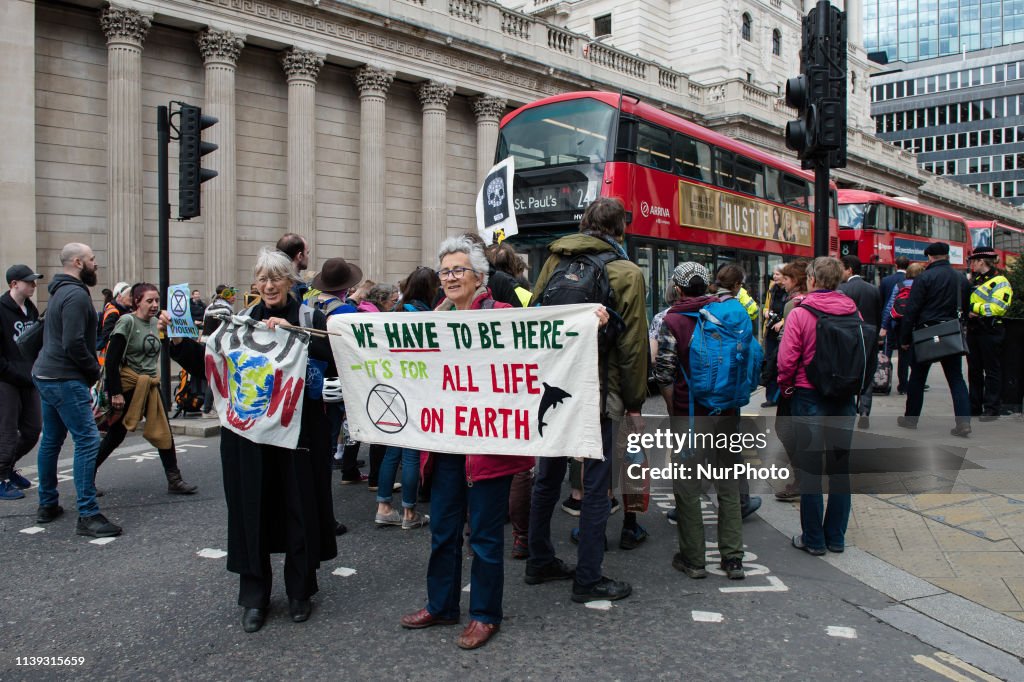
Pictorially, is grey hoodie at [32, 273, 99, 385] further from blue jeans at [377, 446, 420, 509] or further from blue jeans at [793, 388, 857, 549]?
blue jeans at [793, 388, 857, 549]

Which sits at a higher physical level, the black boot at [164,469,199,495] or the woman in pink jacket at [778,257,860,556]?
the woman in pink jacket at [778,257,860,556]

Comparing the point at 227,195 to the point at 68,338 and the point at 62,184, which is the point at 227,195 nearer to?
the point at 62,184

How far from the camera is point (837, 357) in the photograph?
4.75 m

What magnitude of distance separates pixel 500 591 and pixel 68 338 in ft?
12.2

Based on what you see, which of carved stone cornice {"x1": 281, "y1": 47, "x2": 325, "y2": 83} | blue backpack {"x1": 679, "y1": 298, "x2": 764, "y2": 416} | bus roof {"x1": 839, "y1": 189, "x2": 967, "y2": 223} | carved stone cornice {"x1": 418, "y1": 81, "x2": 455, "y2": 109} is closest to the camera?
blue backpack {"x1": 679, "y1": 298, "x2": 764, "y2": 416}

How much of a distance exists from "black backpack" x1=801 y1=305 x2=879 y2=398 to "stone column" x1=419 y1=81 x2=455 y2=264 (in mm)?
19054

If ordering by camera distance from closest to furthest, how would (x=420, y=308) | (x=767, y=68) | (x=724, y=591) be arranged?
(x=724, y=591)
(x=420, y=308)
(x=767, y=68)

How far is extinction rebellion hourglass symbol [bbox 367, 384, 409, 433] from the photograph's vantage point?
4.04m

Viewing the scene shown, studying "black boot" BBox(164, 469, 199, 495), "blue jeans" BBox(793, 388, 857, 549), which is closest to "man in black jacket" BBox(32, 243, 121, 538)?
"black boot" BBox(164, 469, 199, 495)

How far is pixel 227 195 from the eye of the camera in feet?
62.1

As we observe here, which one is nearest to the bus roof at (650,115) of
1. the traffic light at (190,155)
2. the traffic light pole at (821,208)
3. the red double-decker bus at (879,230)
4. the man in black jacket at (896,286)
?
the man in black jacket at (896,286)

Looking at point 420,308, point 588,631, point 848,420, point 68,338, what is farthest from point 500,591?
point 68,338

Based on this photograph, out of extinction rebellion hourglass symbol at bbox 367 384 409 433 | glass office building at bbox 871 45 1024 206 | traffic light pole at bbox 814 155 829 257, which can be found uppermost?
glass office building at bbox 871 45 1024 206

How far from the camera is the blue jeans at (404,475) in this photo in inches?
214
